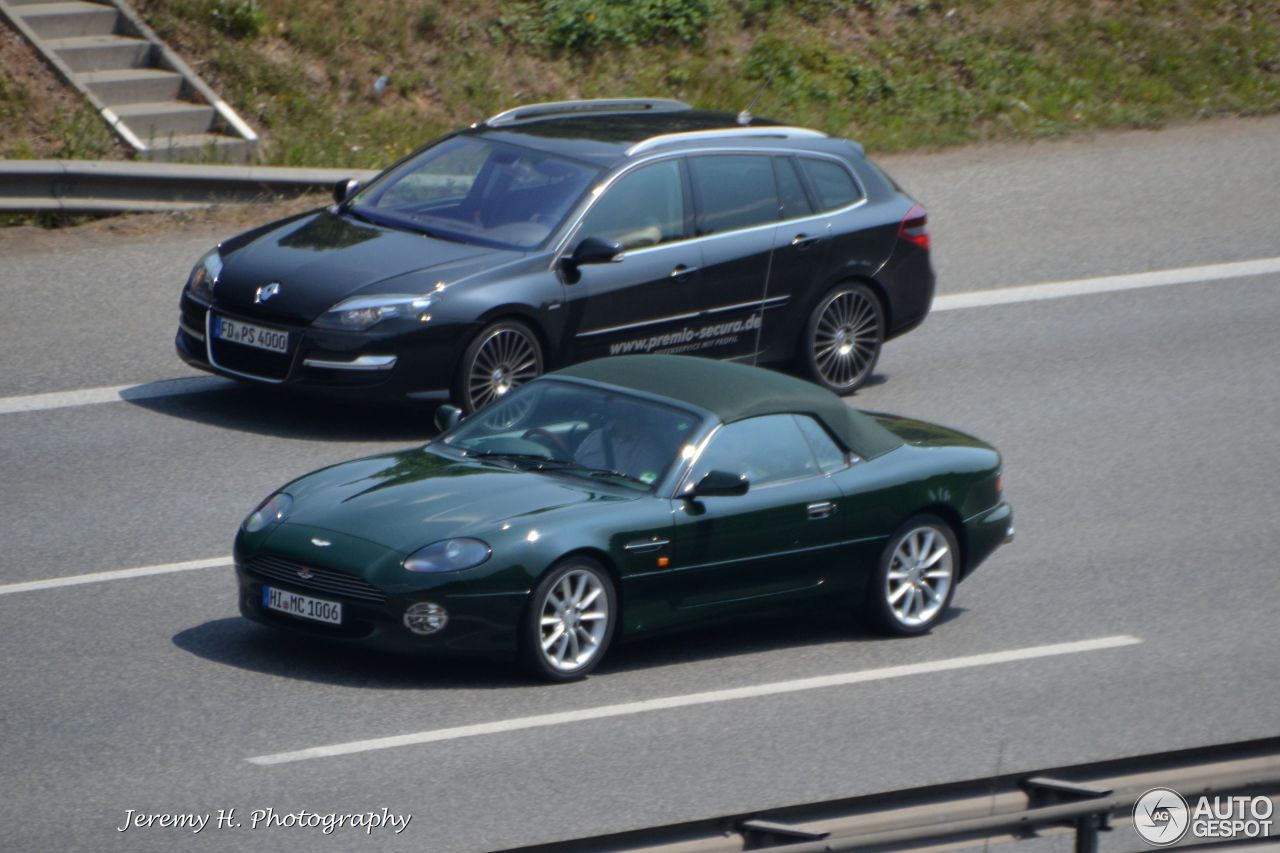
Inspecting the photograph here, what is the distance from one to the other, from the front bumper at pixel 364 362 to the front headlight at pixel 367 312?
61 millimetres

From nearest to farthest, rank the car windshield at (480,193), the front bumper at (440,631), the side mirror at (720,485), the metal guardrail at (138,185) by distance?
the front bumper at (440,631) < the side mirror at (720,485) < the car windshield at (480,193) < the metal guardrail at (138,185)

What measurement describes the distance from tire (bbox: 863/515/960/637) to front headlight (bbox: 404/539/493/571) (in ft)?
7.44

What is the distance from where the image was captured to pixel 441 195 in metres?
13.2

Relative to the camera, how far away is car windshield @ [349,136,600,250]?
1273 centimetres

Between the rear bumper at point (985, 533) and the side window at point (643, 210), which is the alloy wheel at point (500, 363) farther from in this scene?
the rear bumper at point (985, 533)

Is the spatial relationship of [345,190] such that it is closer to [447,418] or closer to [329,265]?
[329,265]

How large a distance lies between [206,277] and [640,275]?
2.74 m

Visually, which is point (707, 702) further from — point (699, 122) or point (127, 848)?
point (699, 122)

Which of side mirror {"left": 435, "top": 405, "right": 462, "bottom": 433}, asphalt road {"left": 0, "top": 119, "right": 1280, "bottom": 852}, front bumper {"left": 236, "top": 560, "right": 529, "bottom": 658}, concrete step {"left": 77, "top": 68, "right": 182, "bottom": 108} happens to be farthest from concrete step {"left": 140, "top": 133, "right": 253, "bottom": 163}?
front bumper {"left": 236, "top": 560, "right": 529, "bottom": 658}

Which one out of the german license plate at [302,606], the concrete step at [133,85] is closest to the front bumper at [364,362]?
the german license plate at [302,606]

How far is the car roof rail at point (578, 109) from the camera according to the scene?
14.0 metres

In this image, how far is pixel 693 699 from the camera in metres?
8.67

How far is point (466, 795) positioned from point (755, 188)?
23.2 feet

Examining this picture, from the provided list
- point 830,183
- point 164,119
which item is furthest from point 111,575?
point 164,119
